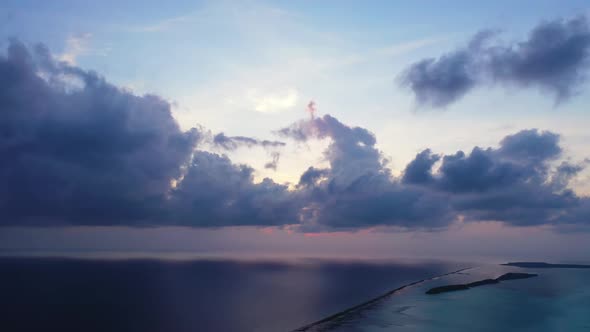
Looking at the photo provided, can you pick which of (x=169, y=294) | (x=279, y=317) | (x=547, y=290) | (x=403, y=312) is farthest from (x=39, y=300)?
(x=547, y=290)

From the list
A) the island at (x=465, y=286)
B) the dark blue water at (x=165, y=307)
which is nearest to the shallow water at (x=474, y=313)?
the island at (x=465, y=286)

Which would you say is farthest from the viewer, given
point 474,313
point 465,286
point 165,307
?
point 465,286

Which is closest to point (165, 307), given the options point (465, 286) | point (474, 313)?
point (474, 313)

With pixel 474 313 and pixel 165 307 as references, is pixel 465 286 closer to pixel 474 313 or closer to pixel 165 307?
pixel 474 313

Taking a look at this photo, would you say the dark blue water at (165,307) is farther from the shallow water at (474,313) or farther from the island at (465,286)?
the island at (465,286)

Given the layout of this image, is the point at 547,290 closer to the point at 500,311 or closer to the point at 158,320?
the point at 500,311

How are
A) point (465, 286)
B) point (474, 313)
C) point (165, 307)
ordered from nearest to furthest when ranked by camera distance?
point (474, 313), point (165, 307), point (465, 286)

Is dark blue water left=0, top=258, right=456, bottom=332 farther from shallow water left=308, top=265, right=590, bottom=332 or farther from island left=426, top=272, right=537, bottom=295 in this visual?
island left=426, top=272, right=537, bottom=295

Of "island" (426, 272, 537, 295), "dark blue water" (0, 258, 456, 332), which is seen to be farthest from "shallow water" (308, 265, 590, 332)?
"dark blue water" (0, 258, 456, 332)
